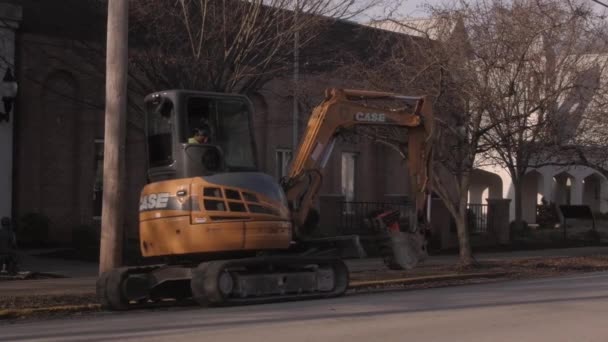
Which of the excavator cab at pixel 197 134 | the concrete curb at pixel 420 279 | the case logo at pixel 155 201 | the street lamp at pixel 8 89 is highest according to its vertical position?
the street lamp at pixel 8 89

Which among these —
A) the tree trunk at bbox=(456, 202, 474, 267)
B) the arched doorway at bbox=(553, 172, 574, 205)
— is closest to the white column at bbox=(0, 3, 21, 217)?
the tree trunk at bbox=(456, 202, 474, 267)

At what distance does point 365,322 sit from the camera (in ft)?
41.8

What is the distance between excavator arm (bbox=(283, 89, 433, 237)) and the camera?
1630 centimetres

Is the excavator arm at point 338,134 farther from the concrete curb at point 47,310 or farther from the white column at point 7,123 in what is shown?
the white column at point 7,123

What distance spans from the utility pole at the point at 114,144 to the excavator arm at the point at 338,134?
293cm

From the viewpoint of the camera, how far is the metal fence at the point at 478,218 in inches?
1335

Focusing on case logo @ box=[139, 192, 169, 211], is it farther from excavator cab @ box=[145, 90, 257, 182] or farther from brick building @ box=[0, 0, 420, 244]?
brick building @ box=[0, 0, 420, 244]

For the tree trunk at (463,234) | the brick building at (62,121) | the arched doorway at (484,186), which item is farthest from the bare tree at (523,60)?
the arched doorway at (484,186)

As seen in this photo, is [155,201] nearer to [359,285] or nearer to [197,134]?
[197,134]

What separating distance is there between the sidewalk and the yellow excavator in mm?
2109

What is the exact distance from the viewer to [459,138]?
22.0 meters

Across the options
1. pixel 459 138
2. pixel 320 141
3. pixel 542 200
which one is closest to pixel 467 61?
pixel 459 138

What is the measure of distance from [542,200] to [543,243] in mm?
12466

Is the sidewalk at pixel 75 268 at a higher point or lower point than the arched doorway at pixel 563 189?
lower
